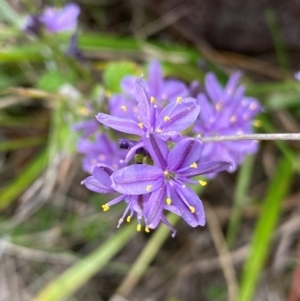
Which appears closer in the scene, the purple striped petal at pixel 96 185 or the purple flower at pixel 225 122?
the purple striped petal at pixel 96 185

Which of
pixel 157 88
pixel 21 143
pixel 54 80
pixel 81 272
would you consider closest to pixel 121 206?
pixel 81 272

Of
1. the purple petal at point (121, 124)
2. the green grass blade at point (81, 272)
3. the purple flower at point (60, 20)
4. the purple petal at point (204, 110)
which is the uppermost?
the purple flower at point (60, 20)

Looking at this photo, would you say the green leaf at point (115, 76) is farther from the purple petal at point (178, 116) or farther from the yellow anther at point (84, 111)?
the purple petal at point (178, 116)

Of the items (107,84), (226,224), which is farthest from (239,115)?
(226,224)

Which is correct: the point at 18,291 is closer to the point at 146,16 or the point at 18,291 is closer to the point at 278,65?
the point at 146,16

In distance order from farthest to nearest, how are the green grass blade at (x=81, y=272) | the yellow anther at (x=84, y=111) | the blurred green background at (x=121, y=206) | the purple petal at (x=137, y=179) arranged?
1. the blurred green background at (x=121, y=206)
2. the green grass blade at (x=81, y=272)
3. the yellow anther at (x=84, y=111)
4. the purple petal at (x=137, y=179)

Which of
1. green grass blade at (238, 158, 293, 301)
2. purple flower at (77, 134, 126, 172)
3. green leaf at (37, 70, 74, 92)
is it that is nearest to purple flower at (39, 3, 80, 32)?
green leaf at (37, 70, 74, 92)

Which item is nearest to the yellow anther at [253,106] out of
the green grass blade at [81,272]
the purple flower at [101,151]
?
the purple flower at [101,151]
